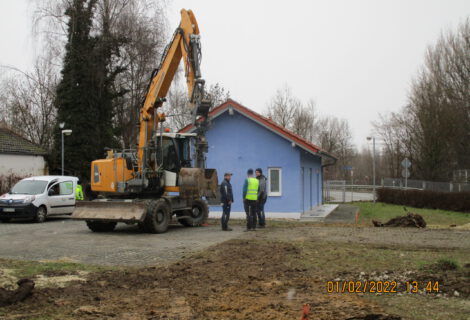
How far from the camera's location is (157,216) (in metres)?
16.0

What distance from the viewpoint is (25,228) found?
18547 mm

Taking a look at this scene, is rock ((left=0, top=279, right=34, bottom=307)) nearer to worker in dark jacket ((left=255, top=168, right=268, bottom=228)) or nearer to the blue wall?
worker in dark jacket ((left=255, top=168, right=268, bottom=228))

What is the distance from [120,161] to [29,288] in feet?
31.8

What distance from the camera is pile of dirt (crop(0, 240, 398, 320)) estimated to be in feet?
21.2

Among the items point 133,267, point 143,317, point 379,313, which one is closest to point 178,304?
point 143,317

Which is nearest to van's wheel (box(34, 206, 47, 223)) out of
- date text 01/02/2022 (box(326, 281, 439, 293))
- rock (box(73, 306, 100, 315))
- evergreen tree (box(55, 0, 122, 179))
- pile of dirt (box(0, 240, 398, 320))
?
pile of dirt (box(0, 240, 398, 320))

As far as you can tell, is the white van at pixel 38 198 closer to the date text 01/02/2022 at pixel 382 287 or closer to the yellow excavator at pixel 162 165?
the yellow excavator at pixel 162 165

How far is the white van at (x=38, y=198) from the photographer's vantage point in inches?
811

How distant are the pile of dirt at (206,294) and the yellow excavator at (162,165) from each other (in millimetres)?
6172

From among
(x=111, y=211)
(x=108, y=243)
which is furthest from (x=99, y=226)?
(x=108, y=243)

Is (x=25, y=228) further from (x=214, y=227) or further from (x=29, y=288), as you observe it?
(x=29, y=288)

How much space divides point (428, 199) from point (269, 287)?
2895 centimetres

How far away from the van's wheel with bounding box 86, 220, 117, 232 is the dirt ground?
6.04 m

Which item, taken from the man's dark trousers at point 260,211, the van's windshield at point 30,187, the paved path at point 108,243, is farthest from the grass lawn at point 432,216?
the van's windshield at point 30,187
